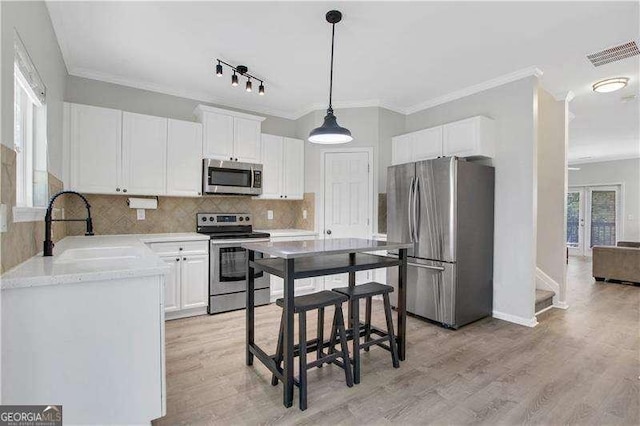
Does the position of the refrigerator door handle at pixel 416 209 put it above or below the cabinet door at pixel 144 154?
below

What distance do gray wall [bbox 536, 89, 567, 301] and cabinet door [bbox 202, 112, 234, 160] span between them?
3839 mm

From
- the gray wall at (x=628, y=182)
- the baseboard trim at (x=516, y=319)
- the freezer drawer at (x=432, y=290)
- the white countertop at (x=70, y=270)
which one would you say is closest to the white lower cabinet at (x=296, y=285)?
the freezer drawer at (x=432, y=290)

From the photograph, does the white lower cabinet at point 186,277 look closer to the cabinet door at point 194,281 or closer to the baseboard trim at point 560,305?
the cabinet door at point 194,281

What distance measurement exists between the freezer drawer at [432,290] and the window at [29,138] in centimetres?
333

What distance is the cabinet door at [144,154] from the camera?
137 inches

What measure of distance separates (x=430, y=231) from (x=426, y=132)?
1.33 meters

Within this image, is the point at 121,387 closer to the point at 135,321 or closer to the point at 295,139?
the point at 135,321

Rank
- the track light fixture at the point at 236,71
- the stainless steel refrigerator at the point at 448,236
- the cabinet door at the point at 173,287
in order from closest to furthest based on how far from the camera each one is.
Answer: the track light fixture at the point at 236,71
the stainless steel refrigerator at the point at 448,236
the cabinet door at the point at 173,287

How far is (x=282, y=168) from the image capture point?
15.1ft

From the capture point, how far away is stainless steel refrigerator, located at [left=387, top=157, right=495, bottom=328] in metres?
3.33

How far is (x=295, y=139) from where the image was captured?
15.6 ft

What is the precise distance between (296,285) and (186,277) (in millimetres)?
1449

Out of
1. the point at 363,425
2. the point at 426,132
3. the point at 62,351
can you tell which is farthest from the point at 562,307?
the point at 62,351

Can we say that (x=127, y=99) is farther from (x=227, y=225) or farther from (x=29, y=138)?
(x=227, y=225)
